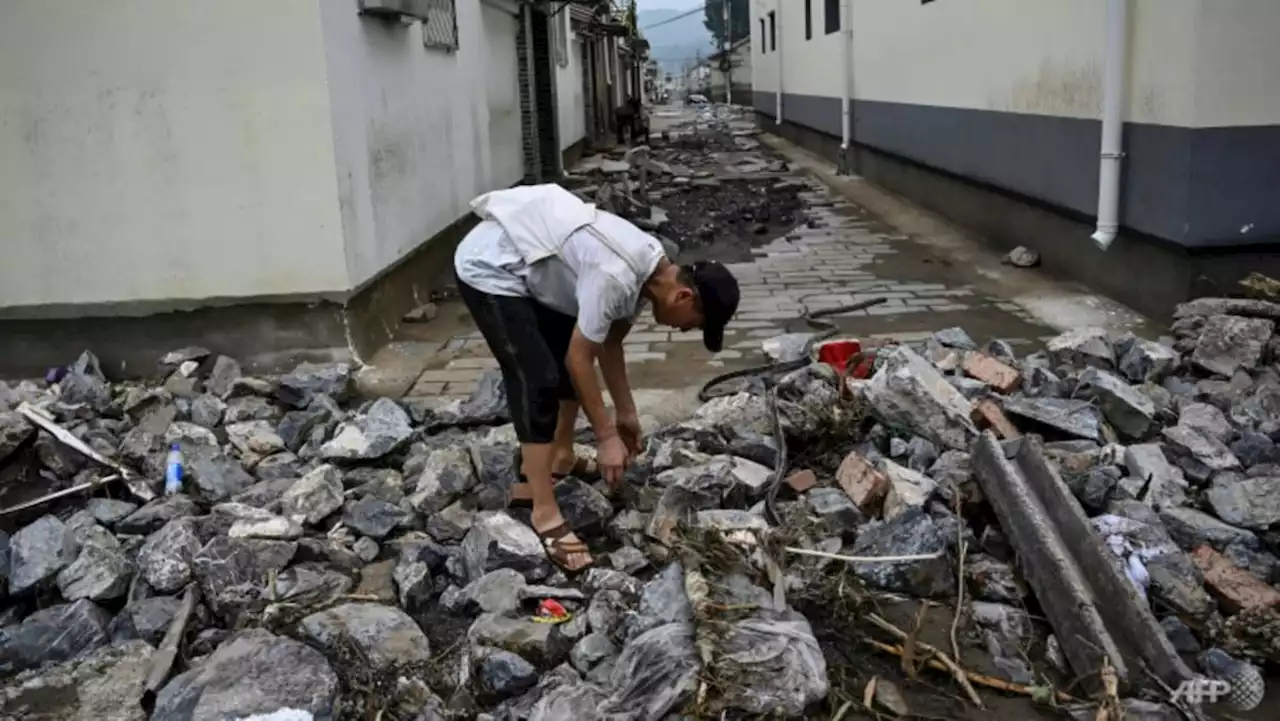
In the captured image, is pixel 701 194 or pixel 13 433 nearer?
pixel 13 433

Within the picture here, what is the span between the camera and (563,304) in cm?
374

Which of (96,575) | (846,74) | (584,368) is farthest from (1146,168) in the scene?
(846,74)

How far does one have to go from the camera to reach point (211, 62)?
5789 millimetres

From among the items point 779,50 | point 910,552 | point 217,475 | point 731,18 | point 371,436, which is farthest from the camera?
point 731,18

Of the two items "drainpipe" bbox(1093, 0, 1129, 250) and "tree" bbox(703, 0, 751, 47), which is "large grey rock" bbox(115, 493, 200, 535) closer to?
"drainpipe" bbox(1093, 0, 1129, 250)

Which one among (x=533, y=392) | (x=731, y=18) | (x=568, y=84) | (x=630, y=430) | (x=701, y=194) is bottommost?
(x=630, y=430)

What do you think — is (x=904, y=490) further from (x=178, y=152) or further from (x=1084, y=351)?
(x=178, y=152)

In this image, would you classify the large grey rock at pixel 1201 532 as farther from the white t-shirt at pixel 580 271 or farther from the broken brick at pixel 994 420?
the white t-shirt at pixel 580 271

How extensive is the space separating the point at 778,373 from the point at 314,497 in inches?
94.8

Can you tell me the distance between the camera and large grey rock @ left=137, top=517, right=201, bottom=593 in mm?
3633

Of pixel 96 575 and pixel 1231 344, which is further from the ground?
pixel 1231 344

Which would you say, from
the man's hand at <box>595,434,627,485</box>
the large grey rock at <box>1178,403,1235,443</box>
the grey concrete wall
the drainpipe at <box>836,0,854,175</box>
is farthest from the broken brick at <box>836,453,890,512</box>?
the drainpipe at <box>836,0,854,175</box>

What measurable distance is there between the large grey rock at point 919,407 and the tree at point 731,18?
147ft

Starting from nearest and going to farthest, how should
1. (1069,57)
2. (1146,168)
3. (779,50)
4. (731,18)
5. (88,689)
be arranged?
(88,689) → (1146,168) → (1069,57) → (779,50) → (731,18)
